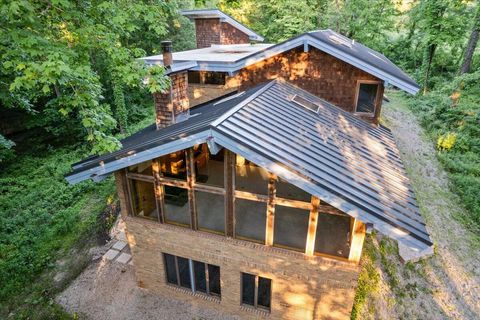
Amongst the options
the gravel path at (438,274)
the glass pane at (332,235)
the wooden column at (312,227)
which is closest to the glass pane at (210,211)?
the wooden column at (312,227)

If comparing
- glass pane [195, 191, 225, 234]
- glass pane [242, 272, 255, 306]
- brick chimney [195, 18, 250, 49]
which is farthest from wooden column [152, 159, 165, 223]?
brick chimney [195, 18, 250, 49]

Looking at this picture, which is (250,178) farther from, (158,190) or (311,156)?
(158,190)

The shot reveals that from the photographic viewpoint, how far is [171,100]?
935cm

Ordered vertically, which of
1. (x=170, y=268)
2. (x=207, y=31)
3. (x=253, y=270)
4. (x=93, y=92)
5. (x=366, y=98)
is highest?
(x=207, y=31)

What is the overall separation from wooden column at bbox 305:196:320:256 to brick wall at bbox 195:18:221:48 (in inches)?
760

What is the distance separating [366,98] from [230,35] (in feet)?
50.8

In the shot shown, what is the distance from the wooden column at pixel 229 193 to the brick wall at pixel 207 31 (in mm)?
18304

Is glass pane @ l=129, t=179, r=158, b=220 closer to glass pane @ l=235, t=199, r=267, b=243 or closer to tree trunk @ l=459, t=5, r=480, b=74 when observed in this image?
glass pane @ l=235, t=199, r=267, b=243

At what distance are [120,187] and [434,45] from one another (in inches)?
1175

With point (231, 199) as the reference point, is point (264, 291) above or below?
below

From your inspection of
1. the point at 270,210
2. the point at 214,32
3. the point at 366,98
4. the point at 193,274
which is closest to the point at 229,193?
the point at 270,210

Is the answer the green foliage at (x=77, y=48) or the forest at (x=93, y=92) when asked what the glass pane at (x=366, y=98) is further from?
the green foliage at (x=77, y=48)

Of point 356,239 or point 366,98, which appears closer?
point 356,239

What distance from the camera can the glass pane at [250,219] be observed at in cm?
763
